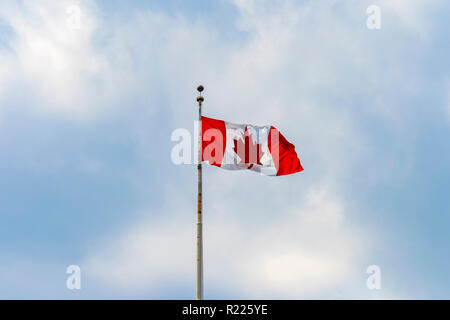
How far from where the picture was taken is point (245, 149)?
92.7 feet

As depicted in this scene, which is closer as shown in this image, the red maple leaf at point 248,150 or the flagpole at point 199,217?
the flagpole at point 199,217

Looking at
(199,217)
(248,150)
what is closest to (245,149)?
(248,150)

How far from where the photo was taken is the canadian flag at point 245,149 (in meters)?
27.2

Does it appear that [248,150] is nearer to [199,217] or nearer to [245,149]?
[245,149]

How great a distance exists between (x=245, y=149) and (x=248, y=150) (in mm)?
228

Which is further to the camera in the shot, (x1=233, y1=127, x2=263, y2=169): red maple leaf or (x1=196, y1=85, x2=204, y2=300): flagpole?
(x1=233, y1=127, x2=263, y2=169): red maple leaf

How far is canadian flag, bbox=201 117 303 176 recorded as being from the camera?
27172 mm

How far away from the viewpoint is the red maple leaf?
91.7ft
